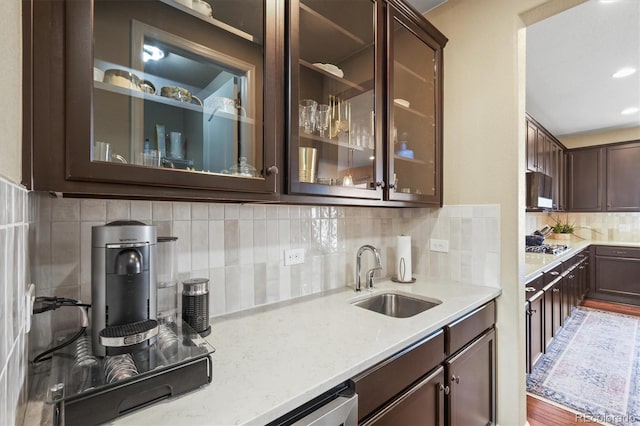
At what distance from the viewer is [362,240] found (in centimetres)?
186

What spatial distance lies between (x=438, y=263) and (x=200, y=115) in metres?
1.69

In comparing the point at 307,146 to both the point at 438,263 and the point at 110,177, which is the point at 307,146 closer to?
the point at 110,177

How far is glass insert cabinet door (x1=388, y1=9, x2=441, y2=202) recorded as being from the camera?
150cm

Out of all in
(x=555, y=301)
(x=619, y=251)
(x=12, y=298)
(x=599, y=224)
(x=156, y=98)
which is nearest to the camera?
(x=12, y=298)

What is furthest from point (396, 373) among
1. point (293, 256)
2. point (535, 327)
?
point (535, 327)

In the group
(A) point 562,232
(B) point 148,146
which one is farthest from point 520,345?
(A) point 562,232

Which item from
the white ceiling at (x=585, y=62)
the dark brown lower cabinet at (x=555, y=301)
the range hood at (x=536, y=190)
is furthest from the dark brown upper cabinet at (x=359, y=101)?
the range hood at (x=536, y=190)

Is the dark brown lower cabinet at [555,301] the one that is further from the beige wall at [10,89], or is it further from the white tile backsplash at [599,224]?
the beige wall at [10,89]

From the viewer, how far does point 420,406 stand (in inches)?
44.1

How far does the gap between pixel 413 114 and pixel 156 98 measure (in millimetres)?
1348

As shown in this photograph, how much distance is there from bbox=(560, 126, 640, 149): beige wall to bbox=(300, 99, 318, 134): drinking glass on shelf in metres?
5.73

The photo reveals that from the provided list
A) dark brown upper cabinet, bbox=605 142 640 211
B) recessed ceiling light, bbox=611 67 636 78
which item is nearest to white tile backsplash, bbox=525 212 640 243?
dark brown upper cabinet, bbox=605 142 640 211

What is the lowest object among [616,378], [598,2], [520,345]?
[616,378]

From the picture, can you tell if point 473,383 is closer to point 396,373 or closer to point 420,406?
point 420,406
